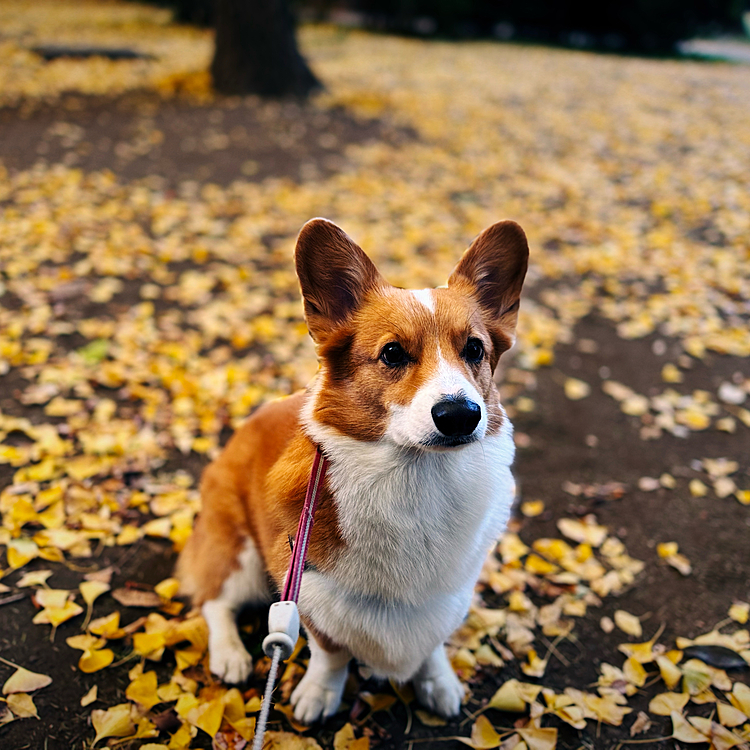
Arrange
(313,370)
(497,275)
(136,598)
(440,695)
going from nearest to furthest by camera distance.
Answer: (497,275), (440,695), (136,598), (313,370)

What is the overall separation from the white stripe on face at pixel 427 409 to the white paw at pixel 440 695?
1.19 metres

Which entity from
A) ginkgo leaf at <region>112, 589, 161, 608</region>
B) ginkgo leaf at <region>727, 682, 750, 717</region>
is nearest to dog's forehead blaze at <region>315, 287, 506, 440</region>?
ginkgo leaf at <region>112, 589, 161, 608</region>

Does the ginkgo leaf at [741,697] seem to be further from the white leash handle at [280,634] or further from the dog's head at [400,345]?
the white leash handle at [280,634]

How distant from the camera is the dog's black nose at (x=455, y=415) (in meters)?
1.56

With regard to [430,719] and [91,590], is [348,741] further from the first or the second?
[91,590]

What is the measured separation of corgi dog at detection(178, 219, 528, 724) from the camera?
1.72 m

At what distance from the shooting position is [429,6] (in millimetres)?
16969

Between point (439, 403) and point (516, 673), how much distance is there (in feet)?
5.09

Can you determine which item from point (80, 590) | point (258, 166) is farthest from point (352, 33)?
point (80, 590)

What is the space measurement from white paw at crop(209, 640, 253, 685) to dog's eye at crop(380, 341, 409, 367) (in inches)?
56.8

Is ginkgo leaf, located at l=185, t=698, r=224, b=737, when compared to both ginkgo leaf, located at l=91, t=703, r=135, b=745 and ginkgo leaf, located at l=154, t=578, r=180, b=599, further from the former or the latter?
ginkgo leaf, located at l=154, t=578, r=180, b=599

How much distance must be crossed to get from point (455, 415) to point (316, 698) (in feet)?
4.50

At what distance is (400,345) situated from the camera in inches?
68.6

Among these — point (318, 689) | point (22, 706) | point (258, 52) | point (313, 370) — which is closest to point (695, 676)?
point (318, 689)
